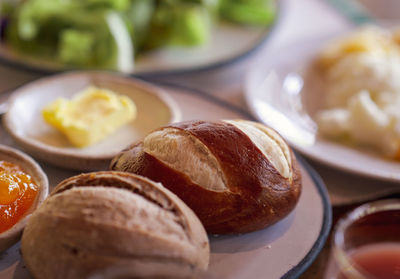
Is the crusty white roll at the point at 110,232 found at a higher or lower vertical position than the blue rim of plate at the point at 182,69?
higher

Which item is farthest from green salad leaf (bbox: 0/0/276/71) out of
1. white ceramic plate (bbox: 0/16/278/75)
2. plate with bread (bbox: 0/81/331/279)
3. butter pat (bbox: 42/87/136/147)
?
plate with bread (bbox: 0/81/331/279)

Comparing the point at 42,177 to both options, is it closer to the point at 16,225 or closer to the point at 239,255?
the point at 16,225

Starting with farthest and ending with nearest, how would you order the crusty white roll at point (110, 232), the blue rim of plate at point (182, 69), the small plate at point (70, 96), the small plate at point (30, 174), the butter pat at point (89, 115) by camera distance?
1. the blue rim of plate at point (182, 69)
2. the butter pat at point (89, 115)
3. the small plate at point (70, 96)
4. the small plate at point (30, 174)
5. the crusty white roll at point (110, 232)

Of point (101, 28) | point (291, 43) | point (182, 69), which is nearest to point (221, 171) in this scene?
point (182, 69)

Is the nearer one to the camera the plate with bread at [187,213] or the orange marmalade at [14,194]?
the plate with bread at [187,213]

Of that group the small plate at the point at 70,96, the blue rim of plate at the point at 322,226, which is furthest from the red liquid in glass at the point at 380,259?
the small plate at the point at 70,96

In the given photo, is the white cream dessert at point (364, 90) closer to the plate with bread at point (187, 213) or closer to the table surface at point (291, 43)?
the table surface at point (291, 43)

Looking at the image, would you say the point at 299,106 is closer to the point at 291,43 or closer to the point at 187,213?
the point at 291,43

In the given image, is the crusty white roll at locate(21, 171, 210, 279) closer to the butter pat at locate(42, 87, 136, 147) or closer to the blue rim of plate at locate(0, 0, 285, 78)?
the butter pat at locate(42, 87, 136, 147)
